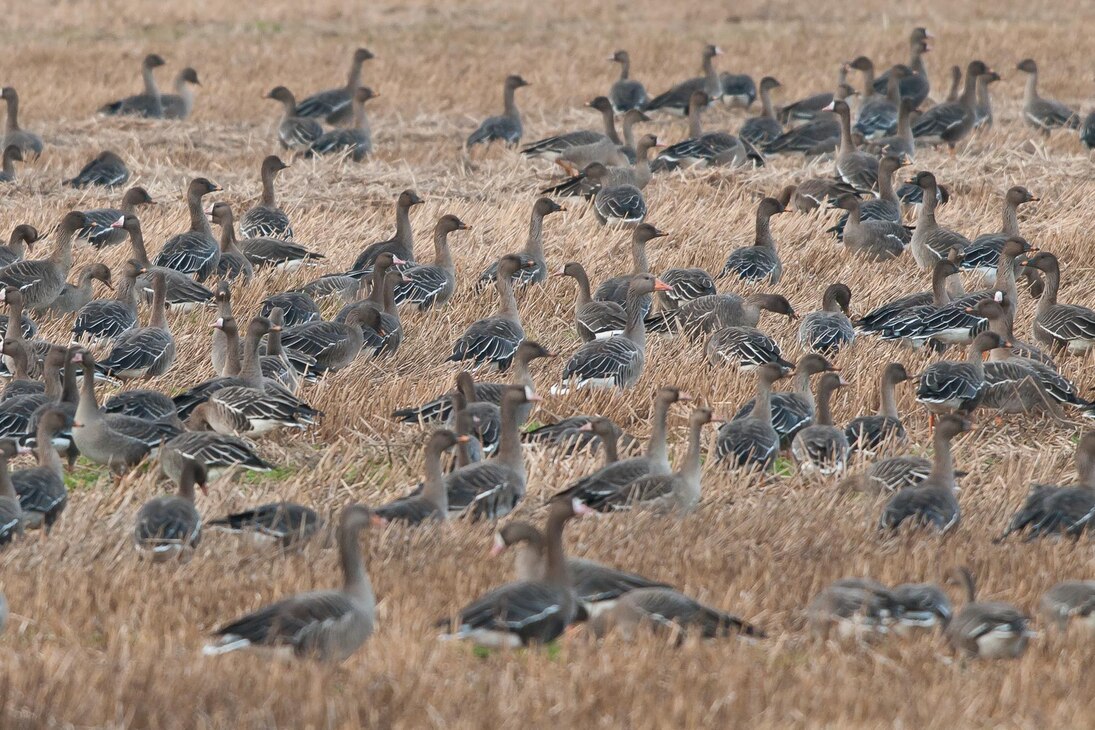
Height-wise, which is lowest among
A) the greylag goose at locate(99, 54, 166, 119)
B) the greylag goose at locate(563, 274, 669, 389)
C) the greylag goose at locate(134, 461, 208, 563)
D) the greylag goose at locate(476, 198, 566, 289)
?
the greylag goose at locate(99, 54, 166, 119)

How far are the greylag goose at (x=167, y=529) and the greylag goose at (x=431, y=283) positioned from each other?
5.36 metres

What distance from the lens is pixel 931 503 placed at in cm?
725

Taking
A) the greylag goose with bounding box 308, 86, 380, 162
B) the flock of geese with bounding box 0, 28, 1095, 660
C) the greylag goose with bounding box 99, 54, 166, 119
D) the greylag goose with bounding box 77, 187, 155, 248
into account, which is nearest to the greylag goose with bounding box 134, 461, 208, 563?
the flock of geese with bounding box 0, 28, 1095, 660

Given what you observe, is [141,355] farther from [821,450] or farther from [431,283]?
[821,450]

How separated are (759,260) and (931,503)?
586cm

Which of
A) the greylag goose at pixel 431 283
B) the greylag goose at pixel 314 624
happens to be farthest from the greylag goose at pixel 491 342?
the greylag goose at pixel 314 624

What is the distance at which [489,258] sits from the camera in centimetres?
1387

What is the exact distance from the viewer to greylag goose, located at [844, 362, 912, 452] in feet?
28.9

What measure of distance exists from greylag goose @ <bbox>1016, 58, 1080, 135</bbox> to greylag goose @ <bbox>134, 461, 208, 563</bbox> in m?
17.0

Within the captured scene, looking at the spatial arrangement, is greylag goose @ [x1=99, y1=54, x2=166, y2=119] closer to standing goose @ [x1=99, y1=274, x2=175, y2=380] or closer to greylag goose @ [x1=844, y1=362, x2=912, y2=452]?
standing goose @ [x1=99, y1=274, x2=175, y2=380]

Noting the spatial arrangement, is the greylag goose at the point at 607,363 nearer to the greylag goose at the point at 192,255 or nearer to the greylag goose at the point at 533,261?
the greylag goose at the point at 533,261

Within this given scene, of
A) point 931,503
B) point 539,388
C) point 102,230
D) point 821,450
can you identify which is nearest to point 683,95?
point 102,230

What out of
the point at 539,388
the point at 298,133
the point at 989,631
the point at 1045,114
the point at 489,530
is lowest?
the point at 298,133

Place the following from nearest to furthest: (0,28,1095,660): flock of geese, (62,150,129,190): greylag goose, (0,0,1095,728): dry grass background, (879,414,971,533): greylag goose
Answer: (0,0,1095,728): dry grass background → (0,28,1095,660): flock of geese → (879,414,971,533): greylag goose → (62,150,129,190): greylag goose
